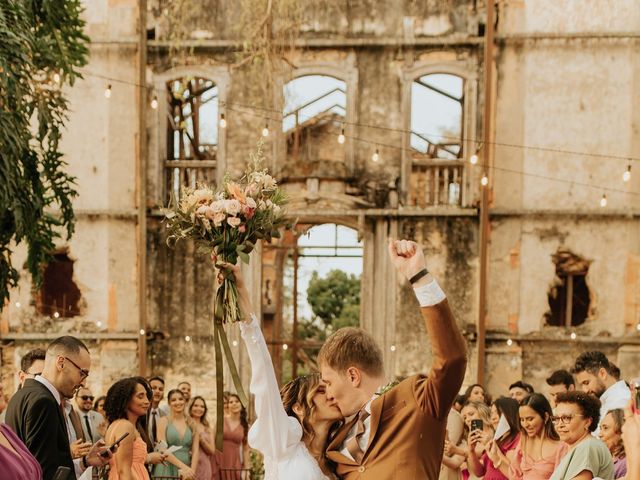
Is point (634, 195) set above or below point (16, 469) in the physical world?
above

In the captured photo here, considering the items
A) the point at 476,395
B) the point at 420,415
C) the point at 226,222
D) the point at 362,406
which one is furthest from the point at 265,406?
the point at 476,395

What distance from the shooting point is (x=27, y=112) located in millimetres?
11992

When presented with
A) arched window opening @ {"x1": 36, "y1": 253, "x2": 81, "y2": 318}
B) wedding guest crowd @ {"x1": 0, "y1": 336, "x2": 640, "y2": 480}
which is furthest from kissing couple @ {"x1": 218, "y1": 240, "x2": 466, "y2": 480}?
arched window opening @ {"x1": 36, "y1": 253, "x2": 81, "y2": 318}

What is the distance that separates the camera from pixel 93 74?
16609mm

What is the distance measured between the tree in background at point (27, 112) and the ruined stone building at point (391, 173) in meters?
3.21

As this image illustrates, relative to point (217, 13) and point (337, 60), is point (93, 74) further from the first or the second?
point (337, 60)

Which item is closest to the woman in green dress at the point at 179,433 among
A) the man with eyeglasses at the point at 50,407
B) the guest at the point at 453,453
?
the guest at the point at 453,453

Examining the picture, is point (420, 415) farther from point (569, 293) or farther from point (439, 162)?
point (569, 293)

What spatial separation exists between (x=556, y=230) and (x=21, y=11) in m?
8.96

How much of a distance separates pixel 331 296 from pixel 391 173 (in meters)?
13.3

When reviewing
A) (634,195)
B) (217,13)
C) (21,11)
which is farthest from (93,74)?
(634,195)

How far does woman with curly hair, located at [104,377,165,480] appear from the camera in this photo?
6836mm

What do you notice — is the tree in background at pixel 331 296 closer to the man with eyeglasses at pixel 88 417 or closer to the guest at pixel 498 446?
the man with eyeglasses at pixel 88 417

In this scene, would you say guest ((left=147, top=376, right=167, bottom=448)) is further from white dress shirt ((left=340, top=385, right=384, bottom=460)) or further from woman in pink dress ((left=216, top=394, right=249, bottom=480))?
white dress shirt ((left=340, top=385, right=384, bottom=460))
